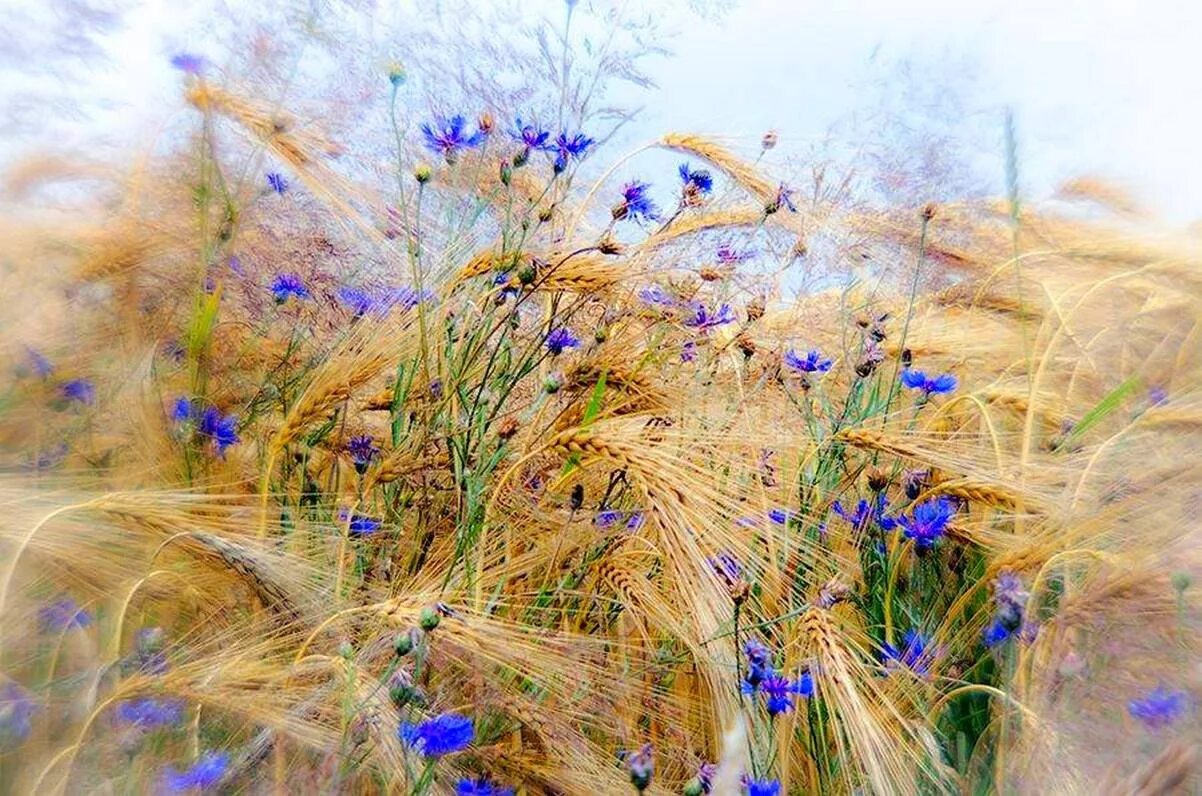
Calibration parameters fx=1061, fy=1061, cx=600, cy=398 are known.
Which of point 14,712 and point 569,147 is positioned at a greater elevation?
point 569,147

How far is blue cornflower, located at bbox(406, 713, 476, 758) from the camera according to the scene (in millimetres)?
993

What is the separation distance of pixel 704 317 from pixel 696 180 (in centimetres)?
26

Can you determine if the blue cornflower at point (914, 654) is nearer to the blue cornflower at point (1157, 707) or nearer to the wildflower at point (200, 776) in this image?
the blue cornflower at point (1157, 707)

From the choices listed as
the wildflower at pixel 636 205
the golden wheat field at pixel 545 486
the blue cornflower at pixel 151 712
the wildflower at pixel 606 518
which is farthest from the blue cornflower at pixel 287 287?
the blue cornflower at pixel 151 712

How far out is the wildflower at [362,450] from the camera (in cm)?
A: 162

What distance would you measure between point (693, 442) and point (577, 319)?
653mm

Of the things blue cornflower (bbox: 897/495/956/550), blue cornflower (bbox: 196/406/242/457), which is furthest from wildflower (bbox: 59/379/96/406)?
blue cornflower (bbox: 897/495/956/550)

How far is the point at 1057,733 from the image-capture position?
106 cm

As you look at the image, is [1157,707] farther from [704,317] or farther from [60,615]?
[60,615]

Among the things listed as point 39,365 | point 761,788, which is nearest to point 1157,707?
point 761,788

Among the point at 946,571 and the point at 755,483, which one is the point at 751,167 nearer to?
the point at 755,483

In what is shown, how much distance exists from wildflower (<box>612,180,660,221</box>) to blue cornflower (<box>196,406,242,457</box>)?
675mm

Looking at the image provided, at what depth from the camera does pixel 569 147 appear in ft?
5.65

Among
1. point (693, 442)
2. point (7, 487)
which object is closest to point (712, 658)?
point (693, 442)
